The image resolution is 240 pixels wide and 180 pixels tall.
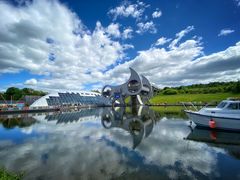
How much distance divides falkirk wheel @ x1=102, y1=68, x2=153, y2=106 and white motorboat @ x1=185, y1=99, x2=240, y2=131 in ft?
166

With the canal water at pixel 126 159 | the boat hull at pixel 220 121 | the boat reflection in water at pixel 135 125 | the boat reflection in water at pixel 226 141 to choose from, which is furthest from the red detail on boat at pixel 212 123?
the boat reflection in water at pixel 135 125

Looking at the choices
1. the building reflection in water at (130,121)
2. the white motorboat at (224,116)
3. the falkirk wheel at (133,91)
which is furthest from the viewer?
the falkirk wheel at (133,91)

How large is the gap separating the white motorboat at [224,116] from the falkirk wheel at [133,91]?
50.5m

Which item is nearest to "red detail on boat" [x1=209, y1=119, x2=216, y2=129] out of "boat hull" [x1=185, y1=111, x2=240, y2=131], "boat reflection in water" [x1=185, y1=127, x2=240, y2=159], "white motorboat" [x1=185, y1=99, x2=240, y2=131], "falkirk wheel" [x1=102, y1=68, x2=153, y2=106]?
"white motorboat" [x1=185, y1=99, x2=240, y2=131]

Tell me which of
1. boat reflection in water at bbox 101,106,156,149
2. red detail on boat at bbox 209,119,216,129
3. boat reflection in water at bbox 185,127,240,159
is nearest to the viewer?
boat reflection in water at bbox 185,127,240,159

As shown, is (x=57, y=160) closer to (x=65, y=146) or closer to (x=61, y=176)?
(x=61, y=176)

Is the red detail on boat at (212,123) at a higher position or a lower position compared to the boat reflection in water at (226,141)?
higher

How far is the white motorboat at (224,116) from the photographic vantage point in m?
14.0

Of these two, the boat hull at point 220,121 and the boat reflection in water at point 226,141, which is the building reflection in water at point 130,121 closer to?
the boat reflection in water at point 226,141

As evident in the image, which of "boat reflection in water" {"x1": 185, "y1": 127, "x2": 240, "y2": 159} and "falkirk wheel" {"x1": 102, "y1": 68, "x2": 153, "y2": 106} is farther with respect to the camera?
"falkirk wheel" {"x1": 102, "y1": 68, "x2": 153, "y2": 106}

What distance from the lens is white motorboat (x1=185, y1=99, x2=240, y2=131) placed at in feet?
45.9

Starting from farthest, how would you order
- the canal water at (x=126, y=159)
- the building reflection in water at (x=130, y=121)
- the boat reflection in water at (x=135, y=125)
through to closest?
the building reflection in water at (x=130, y=121)
the boat reflection in water at (x=135, y=125)
the canal water at (x=126, y=159)

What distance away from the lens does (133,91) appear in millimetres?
69500

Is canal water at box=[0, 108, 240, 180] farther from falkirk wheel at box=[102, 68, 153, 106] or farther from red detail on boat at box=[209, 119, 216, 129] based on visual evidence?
falkirk wheel at box=[102, 68, 153, 106]
